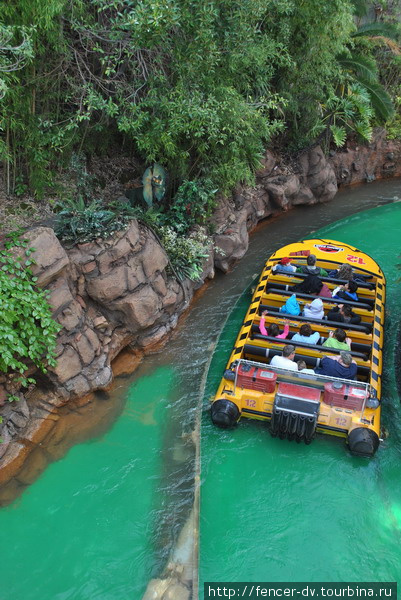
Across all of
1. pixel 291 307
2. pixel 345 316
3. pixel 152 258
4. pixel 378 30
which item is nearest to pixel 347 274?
pixel 345 316

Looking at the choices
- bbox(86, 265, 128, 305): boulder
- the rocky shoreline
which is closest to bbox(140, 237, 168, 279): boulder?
the rocky shoreline

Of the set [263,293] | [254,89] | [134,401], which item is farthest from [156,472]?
[254,89]

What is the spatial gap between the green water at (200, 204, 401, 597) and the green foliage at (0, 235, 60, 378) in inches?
99.5

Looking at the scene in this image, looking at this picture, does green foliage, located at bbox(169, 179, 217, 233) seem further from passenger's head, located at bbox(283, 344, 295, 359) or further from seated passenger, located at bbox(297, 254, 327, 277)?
passenger's head, located at bbox(283, 344, 295, 359)

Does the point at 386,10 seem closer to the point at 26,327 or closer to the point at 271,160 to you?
the point at 271,160

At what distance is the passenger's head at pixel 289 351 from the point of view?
7301 mm

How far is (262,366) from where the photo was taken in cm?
712

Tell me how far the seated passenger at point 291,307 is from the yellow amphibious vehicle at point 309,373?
2.3 inches

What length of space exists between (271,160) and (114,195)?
16.7 ft

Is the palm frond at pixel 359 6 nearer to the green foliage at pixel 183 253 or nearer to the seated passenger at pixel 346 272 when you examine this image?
Result: the seated passenger at pixel 346 272

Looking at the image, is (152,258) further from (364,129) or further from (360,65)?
(360,65)

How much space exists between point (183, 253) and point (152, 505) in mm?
4655

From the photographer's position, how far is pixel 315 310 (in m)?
8.37

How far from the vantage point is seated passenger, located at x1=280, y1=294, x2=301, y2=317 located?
27.6ft
